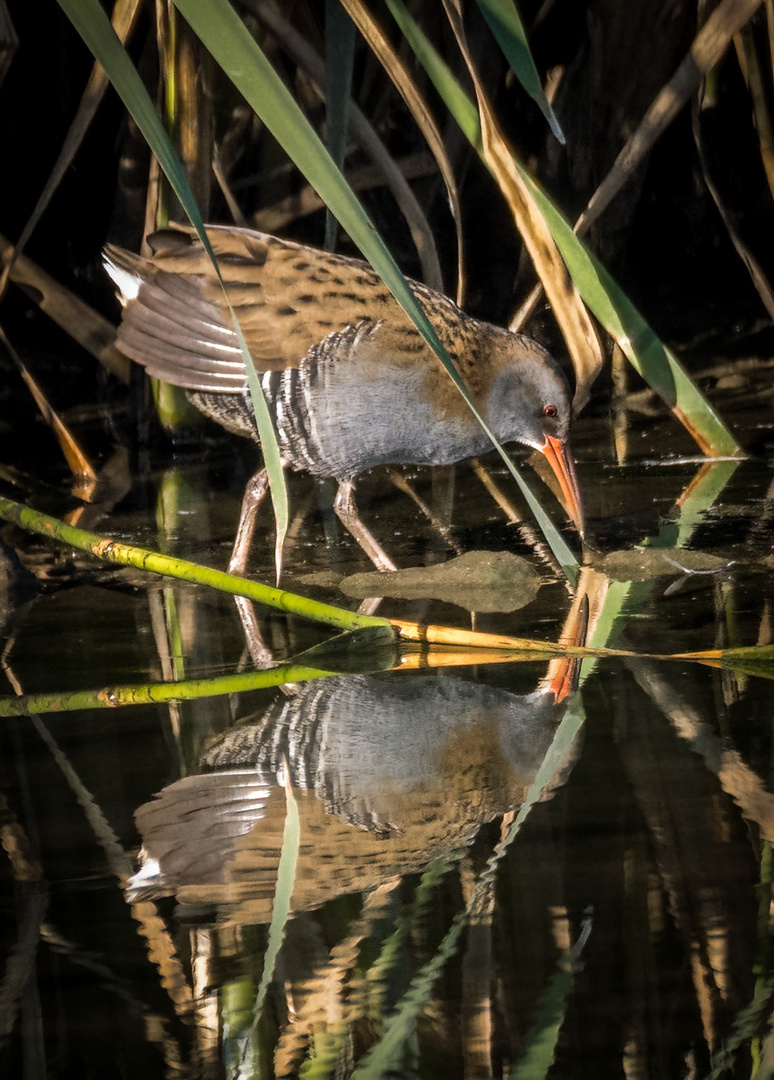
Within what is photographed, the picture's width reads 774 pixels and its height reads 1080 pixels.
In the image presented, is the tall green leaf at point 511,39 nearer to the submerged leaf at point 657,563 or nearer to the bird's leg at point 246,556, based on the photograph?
the bird's leg at point 246,556

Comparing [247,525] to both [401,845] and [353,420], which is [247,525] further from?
[401,845]

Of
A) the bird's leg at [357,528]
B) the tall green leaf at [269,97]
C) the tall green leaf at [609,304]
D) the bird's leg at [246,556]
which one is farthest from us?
the bird's leg at [357,528]

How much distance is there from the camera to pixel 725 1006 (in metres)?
1.61

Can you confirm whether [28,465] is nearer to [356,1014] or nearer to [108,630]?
[108,630]

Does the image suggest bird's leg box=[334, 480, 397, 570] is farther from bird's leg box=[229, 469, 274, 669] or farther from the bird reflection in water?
the bird reflection in water

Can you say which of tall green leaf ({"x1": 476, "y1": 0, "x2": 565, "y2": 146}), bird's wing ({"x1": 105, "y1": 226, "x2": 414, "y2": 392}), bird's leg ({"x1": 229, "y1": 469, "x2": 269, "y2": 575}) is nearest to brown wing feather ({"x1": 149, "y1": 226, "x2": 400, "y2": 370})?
bird's wing ({"x1": 105, "y1": 226, "x2": 414, "y2": 392})

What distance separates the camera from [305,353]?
3.87 meters

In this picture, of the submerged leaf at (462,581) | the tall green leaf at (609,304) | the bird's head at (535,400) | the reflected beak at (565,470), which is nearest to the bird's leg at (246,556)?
the submerged leaf at (462,581)

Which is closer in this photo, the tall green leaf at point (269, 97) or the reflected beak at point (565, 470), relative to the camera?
the tall green leaf at point (269, 97)

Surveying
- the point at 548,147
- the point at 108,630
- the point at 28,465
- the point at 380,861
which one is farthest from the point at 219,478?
the point at 380,861

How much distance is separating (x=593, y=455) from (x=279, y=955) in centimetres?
333

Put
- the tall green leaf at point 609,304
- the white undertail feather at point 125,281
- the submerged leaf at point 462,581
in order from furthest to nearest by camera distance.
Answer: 1. the white undertail feather at point 125,281
2. the tall green leaf at point 609,304
3. the submerged leaf at point 462,581

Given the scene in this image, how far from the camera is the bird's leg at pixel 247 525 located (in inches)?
148

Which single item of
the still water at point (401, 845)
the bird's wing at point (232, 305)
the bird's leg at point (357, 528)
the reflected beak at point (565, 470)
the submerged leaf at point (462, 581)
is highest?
the bird's wing at point (232, 305)
